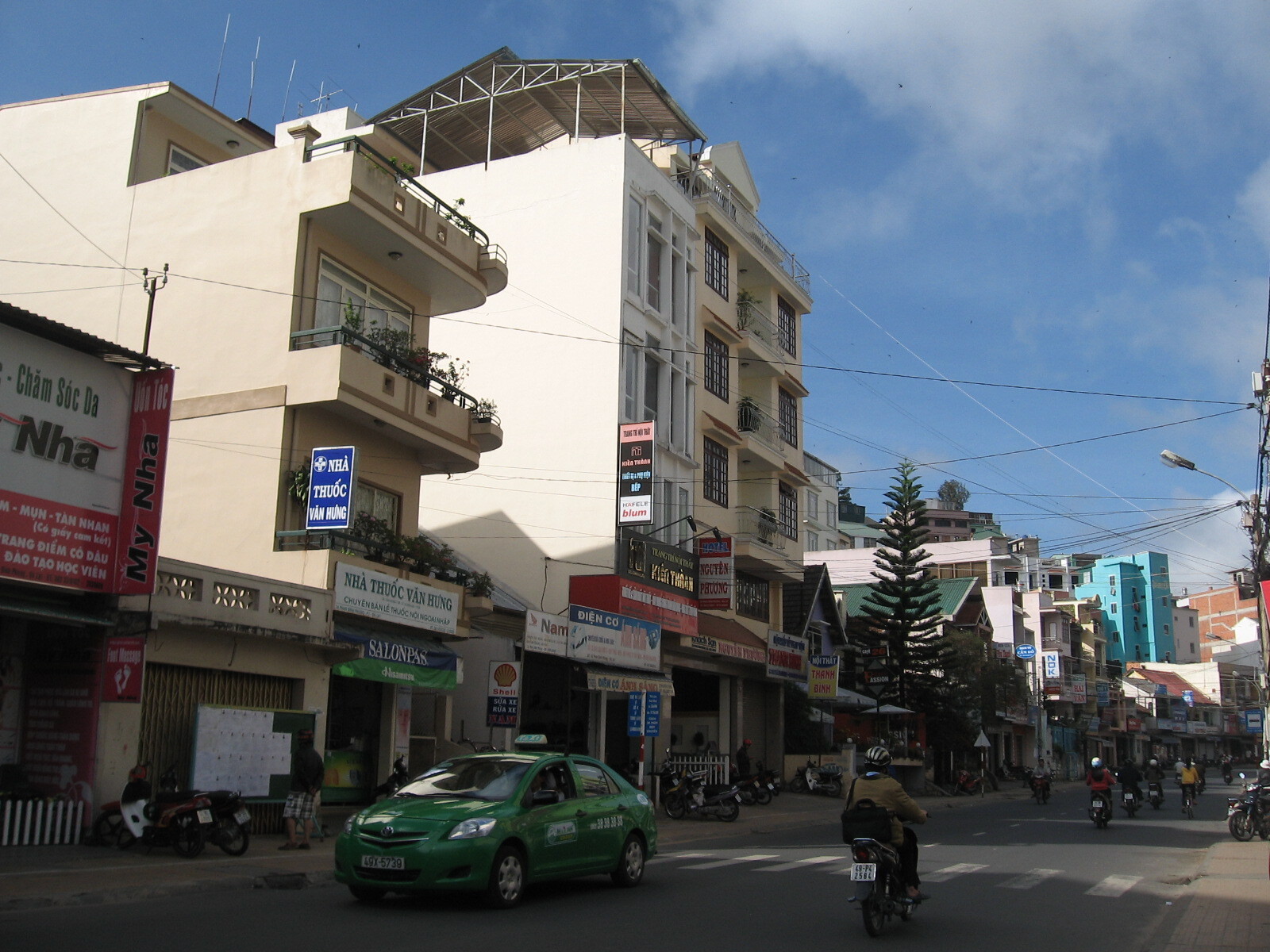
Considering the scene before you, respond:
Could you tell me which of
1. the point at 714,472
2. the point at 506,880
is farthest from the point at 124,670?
the point at 714,472

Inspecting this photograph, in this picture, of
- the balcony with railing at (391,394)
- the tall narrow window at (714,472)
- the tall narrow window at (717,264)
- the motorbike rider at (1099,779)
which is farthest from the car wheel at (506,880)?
the tall narrow window at (717,264)

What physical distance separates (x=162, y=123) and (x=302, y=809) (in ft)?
49.4

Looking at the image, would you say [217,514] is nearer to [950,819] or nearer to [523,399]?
[523,399]

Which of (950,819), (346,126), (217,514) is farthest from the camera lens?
A: (346,126)

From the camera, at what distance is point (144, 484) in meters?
14.9

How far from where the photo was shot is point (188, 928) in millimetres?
9055

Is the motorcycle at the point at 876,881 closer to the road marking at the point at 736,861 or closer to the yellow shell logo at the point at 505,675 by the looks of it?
the road marking at the point at 736,861

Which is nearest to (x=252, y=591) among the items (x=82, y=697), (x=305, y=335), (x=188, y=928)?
(x=82, y=697)

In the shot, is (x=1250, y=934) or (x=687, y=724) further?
(x=687, y=724)

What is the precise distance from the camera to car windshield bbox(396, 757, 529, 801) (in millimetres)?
10984

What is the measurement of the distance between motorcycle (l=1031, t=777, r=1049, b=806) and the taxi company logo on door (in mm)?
32239

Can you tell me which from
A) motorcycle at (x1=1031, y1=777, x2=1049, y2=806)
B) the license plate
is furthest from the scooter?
motorcycle at (x1=1031, y1=777, x2=1049, y2=806)

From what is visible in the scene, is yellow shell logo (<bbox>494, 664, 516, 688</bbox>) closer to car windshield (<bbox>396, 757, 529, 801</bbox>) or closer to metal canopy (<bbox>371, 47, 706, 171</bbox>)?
car windshield (<bbox>396, 757, 529, 801</bbox>)

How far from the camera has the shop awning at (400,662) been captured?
18.7 meters
